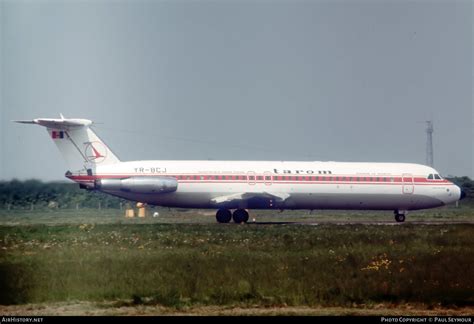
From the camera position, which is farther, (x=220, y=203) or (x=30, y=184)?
(x=30, y=184)

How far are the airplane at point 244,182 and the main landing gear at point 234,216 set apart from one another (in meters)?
0.05

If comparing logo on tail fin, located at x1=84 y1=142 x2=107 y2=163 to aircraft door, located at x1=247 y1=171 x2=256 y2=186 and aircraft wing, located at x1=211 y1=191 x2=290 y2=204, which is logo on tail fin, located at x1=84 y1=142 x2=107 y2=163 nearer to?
aircraft wing, located at x1=211 y1=191 x2=290 y2=204

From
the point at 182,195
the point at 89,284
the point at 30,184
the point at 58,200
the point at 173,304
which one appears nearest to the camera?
the point at 173,304

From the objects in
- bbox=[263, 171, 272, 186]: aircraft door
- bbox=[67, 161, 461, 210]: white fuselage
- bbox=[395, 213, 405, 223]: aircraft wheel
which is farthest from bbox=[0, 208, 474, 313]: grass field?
bbox=[395, 213, 405, 223]: aircraft wheel

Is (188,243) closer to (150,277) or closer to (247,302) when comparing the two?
(150,277)

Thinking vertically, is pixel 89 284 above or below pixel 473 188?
below

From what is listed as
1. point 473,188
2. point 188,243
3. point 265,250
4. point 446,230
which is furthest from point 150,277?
point 473,188

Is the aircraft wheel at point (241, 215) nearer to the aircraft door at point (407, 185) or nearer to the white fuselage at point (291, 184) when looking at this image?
the white fuselage at point (291, 184)

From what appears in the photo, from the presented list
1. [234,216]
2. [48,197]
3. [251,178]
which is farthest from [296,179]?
[48,197]

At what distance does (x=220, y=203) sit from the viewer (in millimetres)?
38594

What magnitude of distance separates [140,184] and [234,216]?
546 cm

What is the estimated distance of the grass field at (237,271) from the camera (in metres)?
15.3

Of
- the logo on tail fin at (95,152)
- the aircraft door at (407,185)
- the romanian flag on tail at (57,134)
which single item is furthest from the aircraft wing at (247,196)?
the romanian flag on tail at (57,134)

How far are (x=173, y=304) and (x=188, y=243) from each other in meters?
9.94
